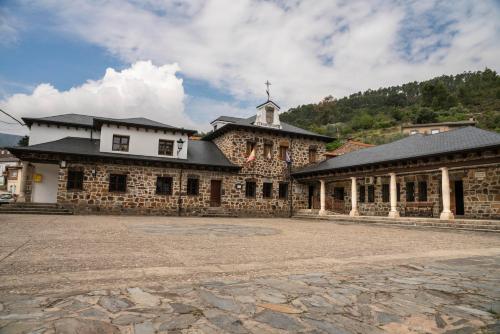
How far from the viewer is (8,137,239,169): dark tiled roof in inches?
701

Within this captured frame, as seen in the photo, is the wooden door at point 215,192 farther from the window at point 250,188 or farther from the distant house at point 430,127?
the distant house at point 430,127

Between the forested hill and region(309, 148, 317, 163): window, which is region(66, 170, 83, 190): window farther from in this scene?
the forested hill

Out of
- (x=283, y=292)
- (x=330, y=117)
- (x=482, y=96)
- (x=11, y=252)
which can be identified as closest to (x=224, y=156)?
(x=11, y=252)

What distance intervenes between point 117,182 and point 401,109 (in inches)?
2569

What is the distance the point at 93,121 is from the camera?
1930 cm

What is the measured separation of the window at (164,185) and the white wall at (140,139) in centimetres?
153

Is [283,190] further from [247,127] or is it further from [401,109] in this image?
[401,109]

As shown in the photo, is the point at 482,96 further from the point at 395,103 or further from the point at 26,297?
the point at 26,297

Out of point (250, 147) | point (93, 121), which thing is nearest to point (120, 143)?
point (93, 121)

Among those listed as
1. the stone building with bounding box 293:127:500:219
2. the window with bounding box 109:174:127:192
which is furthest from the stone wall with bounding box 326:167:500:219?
the window with bounding box 109:174:127:192

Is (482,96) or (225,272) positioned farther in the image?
(482,96)

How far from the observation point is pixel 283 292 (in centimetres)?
343

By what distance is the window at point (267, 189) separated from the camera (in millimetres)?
22969

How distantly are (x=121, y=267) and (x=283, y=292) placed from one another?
7.66ft
